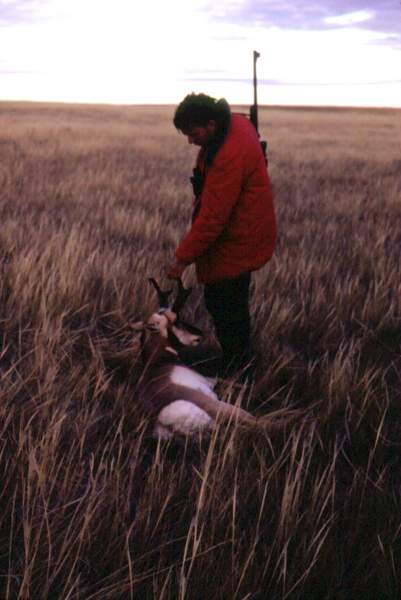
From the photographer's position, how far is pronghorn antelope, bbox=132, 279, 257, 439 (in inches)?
95.0

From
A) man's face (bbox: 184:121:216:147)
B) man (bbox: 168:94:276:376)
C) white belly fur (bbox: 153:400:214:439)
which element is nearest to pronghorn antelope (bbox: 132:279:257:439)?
white belly fur (bbox: 153:400:214:439)

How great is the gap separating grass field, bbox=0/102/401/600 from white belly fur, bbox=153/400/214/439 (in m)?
0.08

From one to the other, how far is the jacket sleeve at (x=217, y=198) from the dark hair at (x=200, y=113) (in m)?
0.17

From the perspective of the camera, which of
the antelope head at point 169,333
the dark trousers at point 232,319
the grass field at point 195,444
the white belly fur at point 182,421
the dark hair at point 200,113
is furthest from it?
the dark trousers at point 232,319

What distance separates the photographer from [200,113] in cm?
287

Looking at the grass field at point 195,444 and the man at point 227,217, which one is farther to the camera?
the man at point 227,217

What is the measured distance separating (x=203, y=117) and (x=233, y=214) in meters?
0.57

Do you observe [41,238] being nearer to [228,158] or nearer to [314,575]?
[228,158]

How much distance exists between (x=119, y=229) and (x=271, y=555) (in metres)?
5.02

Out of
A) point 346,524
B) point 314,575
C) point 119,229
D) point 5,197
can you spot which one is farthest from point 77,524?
point 5,197

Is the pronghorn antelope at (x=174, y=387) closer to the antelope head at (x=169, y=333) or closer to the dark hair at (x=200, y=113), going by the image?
the antelope head at (x=169, y=333)

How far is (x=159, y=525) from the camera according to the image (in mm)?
1836

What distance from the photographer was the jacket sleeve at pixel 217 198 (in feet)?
9.50

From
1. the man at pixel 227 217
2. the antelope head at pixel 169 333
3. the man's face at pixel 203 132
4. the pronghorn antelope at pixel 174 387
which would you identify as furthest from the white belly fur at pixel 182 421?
the man's face at pixel 203 132
